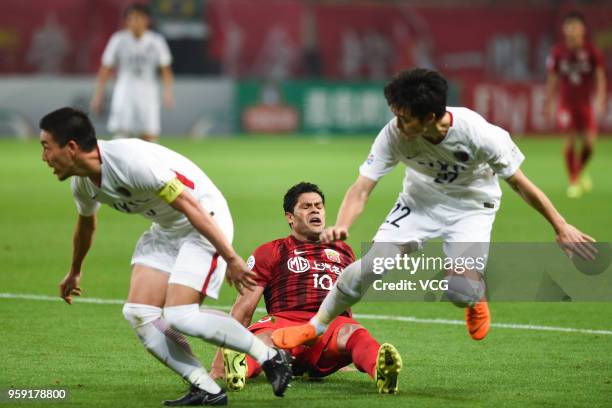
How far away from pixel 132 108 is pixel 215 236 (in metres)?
13.4

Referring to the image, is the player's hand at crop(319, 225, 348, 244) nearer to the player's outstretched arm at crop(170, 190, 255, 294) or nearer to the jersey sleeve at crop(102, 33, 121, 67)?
the player's outstretched arm at crop(170, 190, 255, 294)

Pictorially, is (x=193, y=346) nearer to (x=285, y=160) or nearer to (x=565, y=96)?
(x=565, y=96)

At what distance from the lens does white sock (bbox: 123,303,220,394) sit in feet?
19.4

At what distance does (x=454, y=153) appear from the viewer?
667cm

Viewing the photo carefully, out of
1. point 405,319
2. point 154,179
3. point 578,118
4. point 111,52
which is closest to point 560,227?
point 154,179

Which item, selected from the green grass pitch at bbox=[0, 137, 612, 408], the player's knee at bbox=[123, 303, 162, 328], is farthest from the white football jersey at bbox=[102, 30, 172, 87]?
the player's knee at bbox=[123, 303, 162, 328]

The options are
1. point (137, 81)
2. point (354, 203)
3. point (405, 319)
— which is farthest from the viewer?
point (137, 81)

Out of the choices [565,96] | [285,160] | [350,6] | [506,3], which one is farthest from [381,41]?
[565,96]

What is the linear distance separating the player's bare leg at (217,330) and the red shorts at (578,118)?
1272 centimetres

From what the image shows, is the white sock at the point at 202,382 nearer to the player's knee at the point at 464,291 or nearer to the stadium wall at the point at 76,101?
the player's knee at the point at 464,291

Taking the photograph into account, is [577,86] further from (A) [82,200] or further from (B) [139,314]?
(B) [139,314]

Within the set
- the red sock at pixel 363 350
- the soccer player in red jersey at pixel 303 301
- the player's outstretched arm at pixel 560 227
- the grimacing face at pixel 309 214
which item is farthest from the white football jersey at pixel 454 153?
the red sock at pixel 363 350

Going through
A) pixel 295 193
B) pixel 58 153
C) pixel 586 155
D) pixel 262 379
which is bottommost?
pixel 586 155

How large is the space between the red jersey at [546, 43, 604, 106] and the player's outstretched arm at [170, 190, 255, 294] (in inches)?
517
